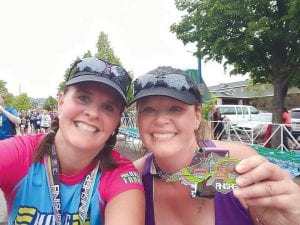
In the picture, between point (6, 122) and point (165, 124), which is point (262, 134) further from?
point (165, 124)

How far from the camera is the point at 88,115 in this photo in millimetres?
2131

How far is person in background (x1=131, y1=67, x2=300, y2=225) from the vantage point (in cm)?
200

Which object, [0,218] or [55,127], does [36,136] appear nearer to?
[55,127]

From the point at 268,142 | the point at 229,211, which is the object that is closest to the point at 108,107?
the point at 229,211

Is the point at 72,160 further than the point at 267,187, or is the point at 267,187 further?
the point at 72,160

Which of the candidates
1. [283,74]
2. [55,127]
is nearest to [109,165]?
[55,127]

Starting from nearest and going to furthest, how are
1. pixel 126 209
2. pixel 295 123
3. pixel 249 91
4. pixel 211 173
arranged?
pixel 211 173 → pixel 126 209 → pixel 295 123 → pixel 249 91

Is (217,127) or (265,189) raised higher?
(265,189)

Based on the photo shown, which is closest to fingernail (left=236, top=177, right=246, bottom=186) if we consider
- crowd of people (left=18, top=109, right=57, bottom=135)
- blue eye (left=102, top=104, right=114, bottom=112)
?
blue eye (left=102, top=104, right=114, bottom=112)

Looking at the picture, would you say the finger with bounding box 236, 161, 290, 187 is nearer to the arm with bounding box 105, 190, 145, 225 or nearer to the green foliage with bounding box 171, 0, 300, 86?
the arm with bounding box 105, 190, 145, 225

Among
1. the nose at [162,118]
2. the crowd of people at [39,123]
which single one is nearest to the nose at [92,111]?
the nose at [162,118]

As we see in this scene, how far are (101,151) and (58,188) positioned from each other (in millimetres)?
407

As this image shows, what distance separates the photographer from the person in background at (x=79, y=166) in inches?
76.7

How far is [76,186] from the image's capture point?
6.72ft
